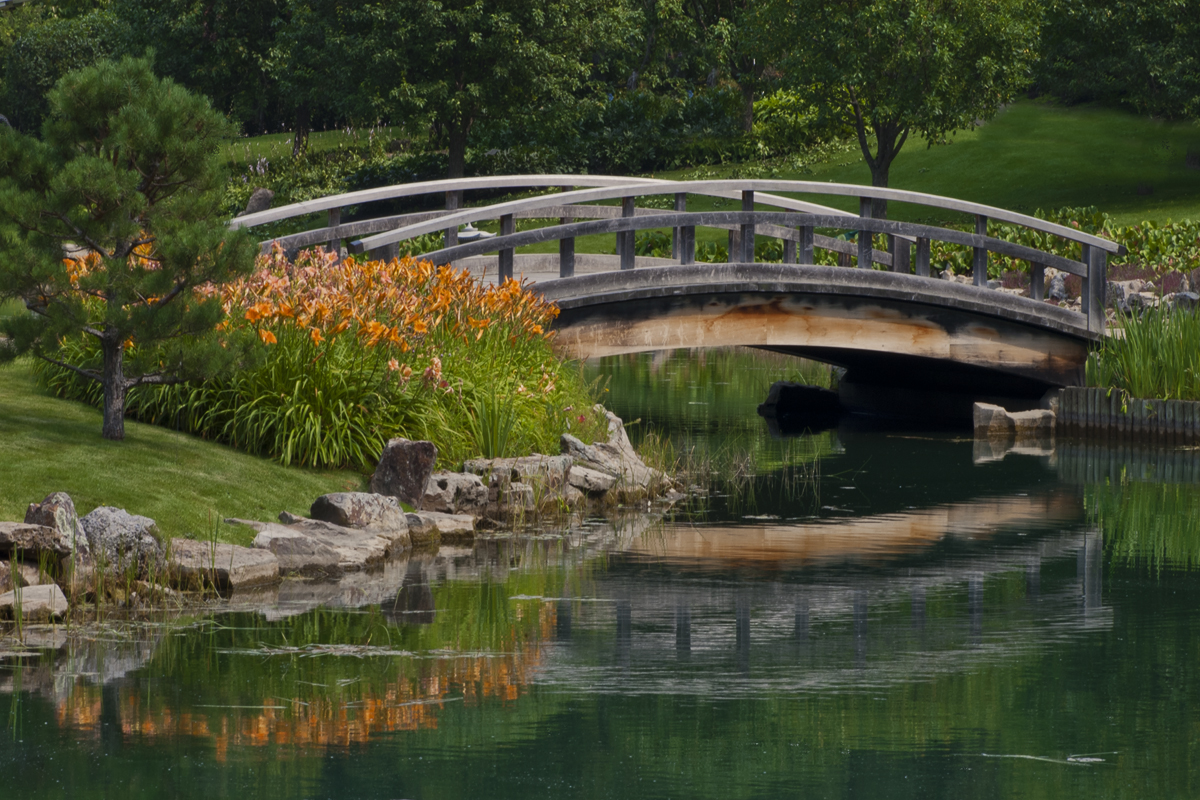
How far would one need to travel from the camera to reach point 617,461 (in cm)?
1538

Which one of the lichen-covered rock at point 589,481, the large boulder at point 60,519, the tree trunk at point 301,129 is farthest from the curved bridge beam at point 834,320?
the tree trunk at point 301,129

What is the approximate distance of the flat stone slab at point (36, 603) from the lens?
923 centimetres

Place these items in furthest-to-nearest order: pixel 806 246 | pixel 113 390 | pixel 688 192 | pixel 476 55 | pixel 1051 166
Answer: pixel 1051 166
pixel 476 55
pixel 806 246
pixel 688 192
pixel 113 390

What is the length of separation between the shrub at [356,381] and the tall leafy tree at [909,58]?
85.0 ft

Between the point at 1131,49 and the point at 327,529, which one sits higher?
the point at 1131,49

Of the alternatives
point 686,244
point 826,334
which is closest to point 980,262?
point 826,334

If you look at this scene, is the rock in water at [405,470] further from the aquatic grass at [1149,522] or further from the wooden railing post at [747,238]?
the wooden railing post at [747,238]

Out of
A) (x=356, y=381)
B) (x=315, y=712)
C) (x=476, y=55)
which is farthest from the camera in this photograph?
(x=476, y=55)

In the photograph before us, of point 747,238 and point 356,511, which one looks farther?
point 747,238

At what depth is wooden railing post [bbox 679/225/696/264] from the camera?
1884cm

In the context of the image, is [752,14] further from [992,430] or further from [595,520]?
[595,520]

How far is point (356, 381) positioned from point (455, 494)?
1.40m

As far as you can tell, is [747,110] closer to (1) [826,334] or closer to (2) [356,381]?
(1) [826,334]

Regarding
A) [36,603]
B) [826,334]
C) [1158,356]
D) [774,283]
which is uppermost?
[774,283]
